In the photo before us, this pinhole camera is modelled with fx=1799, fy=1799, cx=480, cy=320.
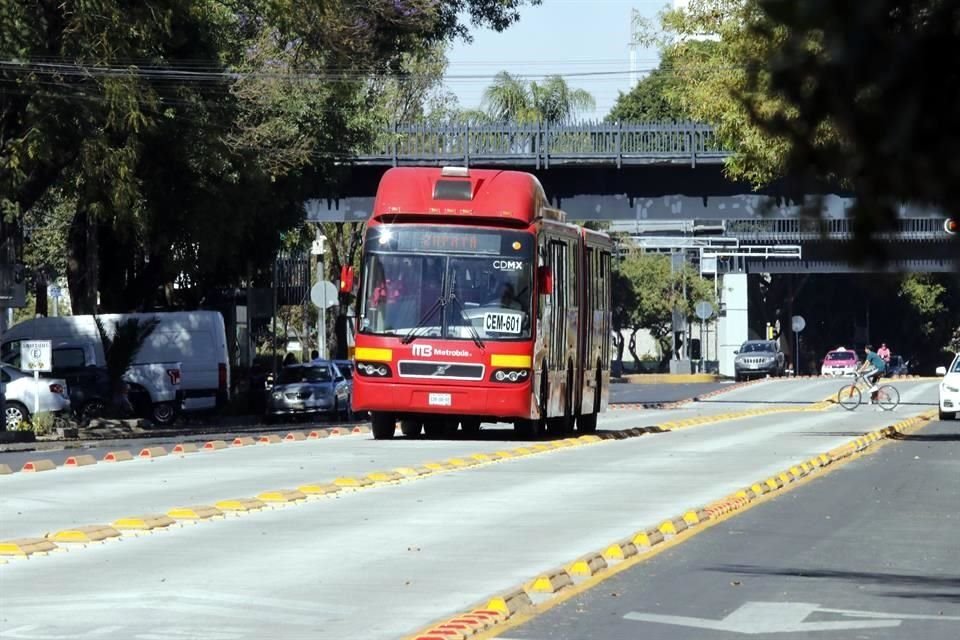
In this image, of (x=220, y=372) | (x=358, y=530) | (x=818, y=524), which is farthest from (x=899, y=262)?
(x=220, y=372)

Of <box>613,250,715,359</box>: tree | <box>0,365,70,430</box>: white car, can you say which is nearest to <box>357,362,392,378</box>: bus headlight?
<box>0,365,70,430</box>: white car

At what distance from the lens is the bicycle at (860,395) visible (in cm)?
4400

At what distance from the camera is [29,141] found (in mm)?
30234

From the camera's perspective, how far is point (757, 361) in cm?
7869

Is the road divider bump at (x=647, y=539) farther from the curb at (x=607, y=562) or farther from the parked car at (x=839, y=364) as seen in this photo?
the parked car at (x=839, y=364)

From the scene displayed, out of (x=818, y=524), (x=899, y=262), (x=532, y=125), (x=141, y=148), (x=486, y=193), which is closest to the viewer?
(x=899, y=262)

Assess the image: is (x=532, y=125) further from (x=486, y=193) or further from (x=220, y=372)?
(x=486, y=193)

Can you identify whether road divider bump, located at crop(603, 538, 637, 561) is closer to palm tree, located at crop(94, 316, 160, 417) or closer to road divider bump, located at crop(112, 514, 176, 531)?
road divider bump, located at crop(112, 514, 176, 531)

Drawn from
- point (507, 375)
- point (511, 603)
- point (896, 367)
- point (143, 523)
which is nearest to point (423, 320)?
point (507, 375)

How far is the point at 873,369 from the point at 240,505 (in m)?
28.8

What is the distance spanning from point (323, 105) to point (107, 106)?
35.6 ft

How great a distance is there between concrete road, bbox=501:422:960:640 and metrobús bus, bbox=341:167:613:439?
8217 millimetres

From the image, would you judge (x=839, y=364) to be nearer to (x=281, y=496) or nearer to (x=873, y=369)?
(x=873, y=369)

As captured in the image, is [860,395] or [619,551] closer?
[619,551]
